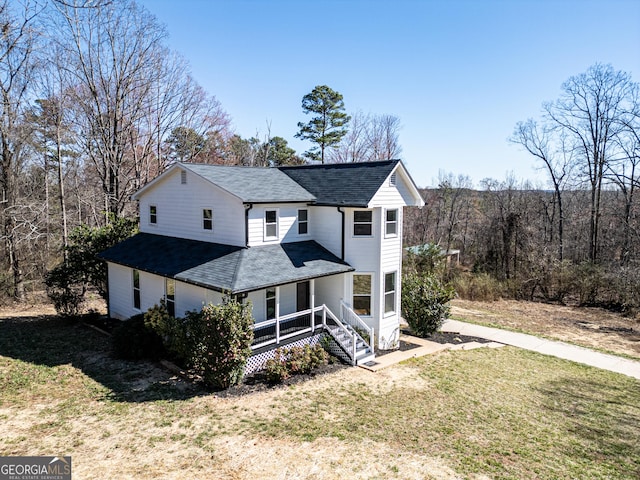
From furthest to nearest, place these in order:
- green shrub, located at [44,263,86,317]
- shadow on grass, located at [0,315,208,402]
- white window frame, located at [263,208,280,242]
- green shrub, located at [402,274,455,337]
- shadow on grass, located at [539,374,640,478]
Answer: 1. green shrub, located at [402,274,455,337]
2. green shrub, located at [44,263,86,317]
3. white window frame, located at [263,208,280,242]
4. shadow on grass, located at [0,315,208,402]
5. shadow on grass, located at [539,374,640,478]

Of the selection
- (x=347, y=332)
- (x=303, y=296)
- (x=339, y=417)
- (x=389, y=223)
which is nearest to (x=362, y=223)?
(x=389, y=223)

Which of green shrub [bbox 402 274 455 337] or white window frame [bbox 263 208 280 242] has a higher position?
white window frame [bbox 263 208 280 242]

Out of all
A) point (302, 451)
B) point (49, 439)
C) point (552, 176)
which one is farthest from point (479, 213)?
point (49, 439)

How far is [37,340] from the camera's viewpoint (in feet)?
49.8

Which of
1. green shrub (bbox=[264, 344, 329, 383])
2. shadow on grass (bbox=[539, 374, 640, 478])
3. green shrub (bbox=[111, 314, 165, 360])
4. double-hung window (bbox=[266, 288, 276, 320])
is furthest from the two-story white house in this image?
shadow on grass (bbox=[539, 374, 640, 478])

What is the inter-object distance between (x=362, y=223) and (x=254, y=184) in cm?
458

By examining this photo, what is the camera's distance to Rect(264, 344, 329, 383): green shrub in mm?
12094

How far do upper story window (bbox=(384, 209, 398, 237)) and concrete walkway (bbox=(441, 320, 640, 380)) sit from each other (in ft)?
22.6

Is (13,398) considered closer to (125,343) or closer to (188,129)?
(125,343)

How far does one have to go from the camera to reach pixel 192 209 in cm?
1611

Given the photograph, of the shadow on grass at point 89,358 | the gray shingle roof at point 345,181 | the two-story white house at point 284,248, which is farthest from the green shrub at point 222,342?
the gray shingle roof at point 345,181

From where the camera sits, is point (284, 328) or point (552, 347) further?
point (552, 347)

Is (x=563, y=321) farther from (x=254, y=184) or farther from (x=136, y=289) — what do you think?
(x=136, y=289)

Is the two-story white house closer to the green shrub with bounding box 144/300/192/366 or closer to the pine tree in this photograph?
the green shrub with bounding box 144/300/192/366
